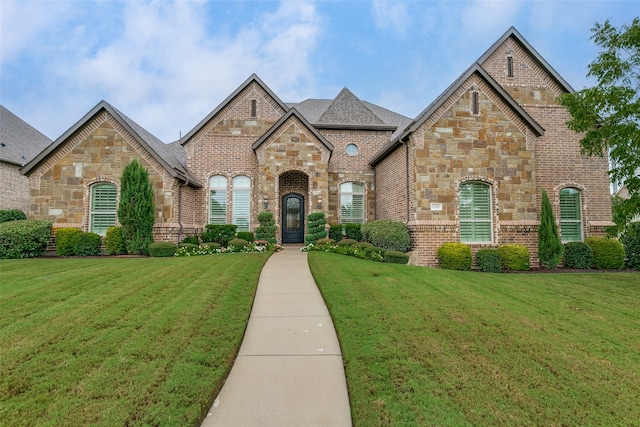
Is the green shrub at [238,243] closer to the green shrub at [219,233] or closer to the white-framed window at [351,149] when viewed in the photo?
the green shrub at [219,233]

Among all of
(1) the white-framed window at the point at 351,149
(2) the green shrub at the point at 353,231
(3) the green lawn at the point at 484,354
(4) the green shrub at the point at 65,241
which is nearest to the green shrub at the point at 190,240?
(4) the green shrub at the point at 65,241

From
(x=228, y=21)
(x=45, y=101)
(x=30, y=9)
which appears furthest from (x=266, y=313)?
(x=45, y=101)

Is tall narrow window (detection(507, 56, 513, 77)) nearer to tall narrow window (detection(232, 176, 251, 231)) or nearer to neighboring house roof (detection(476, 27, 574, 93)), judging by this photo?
neighboring house roof (detection(476, 27, 574, 93))

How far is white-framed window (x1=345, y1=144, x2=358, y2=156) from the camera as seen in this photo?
18.9 metres

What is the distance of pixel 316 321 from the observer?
515 cm

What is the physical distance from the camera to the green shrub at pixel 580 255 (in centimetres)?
1234

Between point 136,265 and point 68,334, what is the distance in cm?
574

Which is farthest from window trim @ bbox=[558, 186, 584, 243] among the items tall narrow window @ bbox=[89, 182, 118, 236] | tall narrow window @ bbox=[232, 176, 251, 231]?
tall narrow window @ bbox=[89, 182, 118, 236]

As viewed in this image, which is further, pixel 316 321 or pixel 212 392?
pixel 316 321

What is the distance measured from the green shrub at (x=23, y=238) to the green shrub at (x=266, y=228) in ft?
26.1

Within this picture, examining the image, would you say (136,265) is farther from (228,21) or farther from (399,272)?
(228,21)

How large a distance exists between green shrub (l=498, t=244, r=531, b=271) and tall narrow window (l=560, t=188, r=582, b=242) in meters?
3.74

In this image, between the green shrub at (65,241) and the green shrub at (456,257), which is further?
the green shrub at (65,241)

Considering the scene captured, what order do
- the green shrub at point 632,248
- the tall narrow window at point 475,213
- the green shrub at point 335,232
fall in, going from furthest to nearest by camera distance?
the green shrub at point 335,232 → the tall narrow window at point 475,213 → the green shrub at point 632,248
